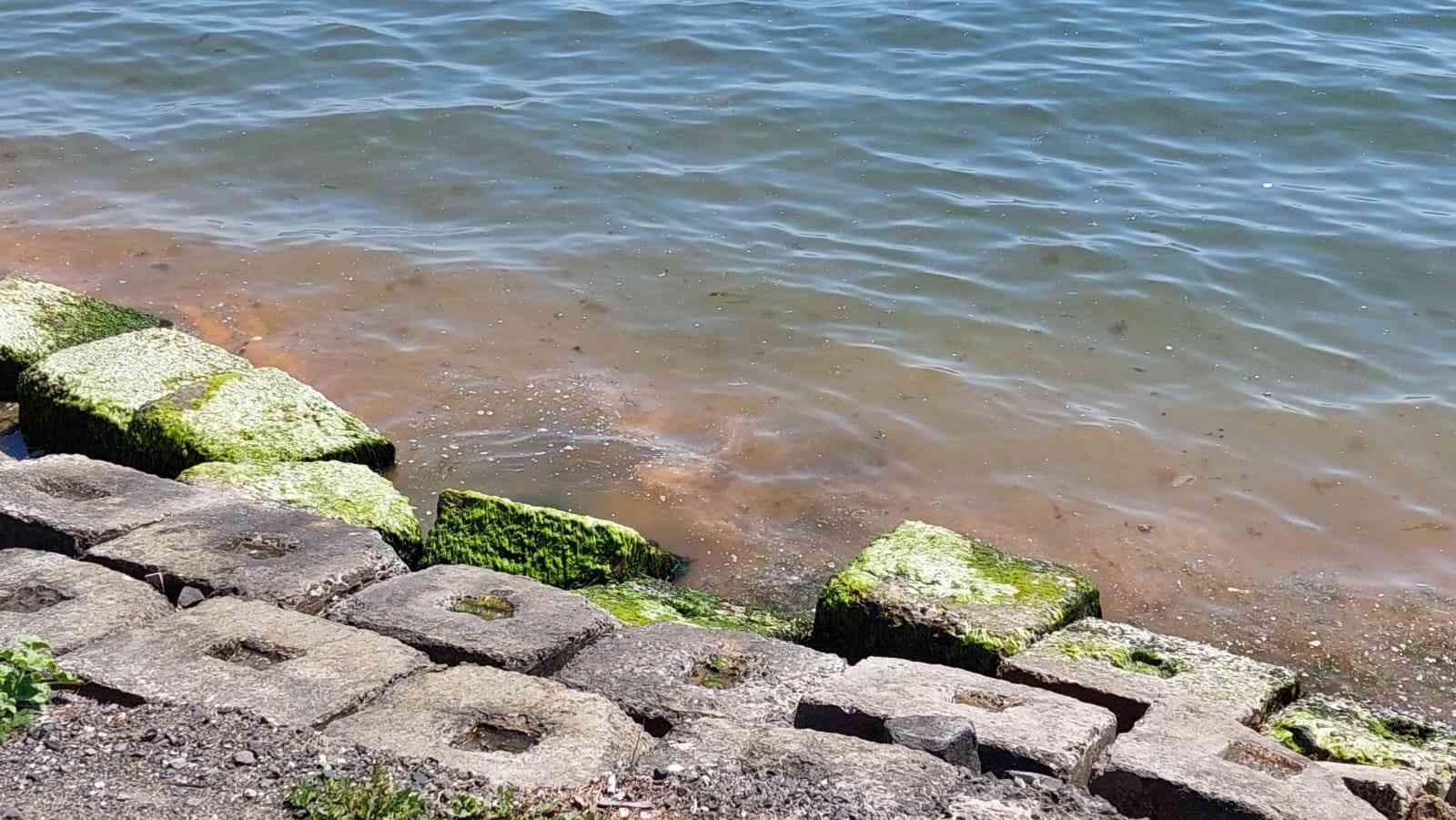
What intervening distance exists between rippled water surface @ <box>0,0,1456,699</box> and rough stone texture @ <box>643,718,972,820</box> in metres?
2.62

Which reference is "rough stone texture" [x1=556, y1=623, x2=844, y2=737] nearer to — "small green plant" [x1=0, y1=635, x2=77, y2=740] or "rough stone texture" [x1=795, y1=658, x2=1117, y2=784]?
"rough stone texture" [x1=795, y1=658, x2=1117, y2=784]

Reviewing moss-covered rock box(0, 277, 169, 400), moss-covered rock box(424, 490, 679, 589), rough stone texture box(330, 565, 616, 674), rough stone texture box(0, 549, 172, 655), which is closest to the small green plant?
rough stone texture box(0, 549, 172, 655)

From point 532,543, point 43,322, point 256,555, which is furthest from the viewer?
point 43,322

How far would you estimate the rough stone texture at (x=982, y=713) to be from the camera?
13.7ft

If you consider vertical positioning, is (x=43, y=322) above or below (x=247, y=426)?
above

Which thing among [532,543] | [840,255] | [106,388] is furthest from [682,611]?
[840,255]

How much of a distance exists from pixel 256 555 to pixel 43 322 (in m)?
3.34

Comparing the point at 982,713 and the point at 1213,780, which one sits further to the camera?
the point at 982,713

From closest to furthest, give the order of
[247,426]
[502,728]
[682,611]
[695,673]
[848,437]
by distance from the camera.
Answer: [502,728] < [695,673] < [682,611] < [247,426] < [848,437]

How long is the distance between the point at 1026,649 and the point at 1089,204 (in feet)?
23.0

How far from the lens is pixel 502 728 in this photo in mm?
4254

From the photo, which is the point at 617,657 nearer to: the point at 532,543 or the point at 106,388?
the point at 532,543

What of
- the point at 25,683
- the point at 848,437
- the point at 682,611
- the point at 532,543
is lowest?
the point at 848,437

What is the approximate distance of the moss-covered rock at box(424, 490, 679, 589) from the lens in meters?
6.21
